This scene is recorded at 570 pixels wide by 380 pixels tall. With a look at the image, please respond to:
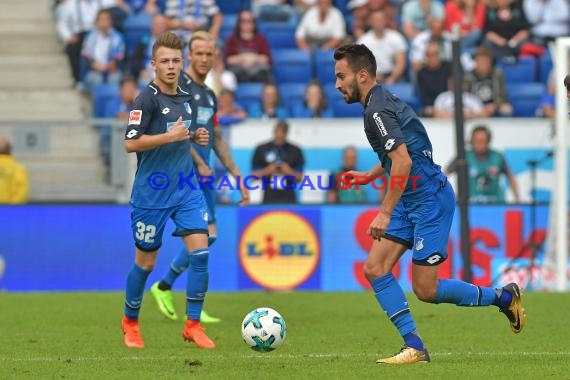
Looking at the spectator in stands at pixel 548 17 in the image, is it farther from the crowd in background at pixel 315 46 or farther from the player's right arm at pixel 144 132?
the player's right arm at pixel 144 132

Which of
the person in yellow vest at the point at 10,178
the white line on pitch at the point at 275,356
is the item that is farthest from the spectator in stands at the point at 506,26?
the white line on pitch at the point at 275,356

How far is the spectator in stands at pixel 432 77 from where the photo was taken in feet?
64.3

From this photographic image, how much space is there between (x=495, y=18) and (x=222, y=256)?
288 inches

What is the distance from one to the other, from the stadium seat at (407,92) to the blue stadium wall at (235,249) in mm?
3056

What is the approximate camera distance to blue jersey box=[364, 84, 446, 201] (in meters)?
8.33

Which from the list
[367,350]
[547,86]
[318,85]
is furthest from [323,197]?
[367,350]

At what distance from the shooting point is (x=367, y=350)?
988 centimetres

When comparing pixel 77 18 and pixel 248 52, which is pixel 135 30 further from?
pixel 248 52

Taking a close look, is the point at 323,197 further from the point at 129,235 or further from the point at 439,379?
the point at 439,379

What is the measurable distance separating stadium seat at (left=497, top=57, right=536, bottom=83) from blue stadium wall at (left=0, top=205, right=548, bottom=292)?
13.8 ft

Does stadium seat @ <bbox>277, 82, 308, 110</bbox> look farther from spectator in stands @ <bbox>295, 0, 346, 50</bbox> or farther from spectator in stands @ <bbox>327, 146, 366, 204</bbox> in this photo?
spectator in stands @ <bbox>327, 146, 366, 204</bbox>

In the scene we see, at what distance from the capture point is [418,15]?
21.4 m

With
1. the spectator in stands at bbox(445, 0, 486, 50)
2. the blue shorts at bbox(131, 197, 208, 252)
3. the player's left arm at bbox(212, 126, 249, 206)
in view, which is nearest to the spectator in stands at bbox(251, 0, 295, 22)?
the spectator in stands at bbox(445, 0, 486, 50)

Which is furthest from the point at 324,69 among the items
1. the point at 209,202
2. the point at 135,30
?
the point at 209,202
